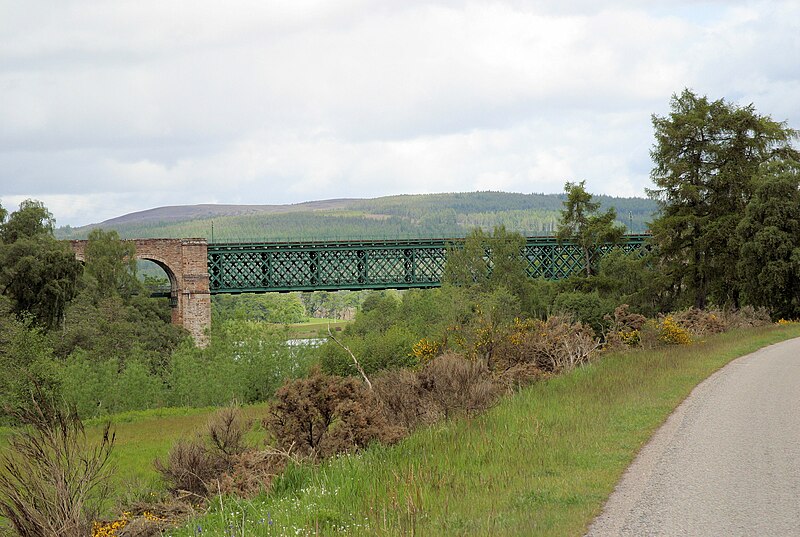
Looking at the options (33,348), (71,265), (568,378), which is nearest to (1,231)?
(71,265)

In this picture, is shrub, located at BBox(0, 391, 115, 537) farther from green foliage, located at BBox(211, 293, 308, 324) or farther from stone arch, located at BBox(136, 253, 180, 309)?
green foliage, located at BBox(211, 293, 308, 324)

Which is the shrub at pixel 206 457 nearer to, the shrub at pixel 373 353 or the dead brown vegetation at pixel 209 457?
the dead brown vegetation at pixel 209 457

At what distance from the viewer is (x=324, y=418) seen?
44.3 feet

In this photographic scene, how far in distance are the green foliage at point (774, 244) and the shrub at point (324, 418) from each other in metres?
31.0

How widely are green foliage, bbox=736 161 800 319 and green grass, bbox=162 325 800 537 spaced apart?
2655 centimetres

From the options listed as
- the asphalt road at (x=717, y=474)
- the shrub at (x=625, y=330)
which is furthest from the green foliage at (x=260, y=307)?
the asphalt road at (x=717, y=474)

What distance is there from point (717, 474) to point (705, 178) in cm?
3984

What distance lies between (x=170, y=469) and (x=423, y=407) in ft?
14.0

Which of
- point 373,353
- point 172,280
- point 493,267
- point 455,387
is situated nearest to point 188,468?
point 455,387

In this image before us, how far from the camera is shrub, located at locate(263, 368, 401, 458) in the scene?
13.1 meters

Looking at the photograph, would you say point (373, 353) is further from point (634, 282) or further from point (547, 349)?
point (547, 349)

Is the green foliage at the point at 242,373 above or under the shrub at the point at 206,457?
under

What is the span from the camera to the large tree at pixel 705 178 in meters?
45.8

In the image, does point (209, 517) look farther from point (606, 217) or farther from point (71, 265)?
point (606, 217)
